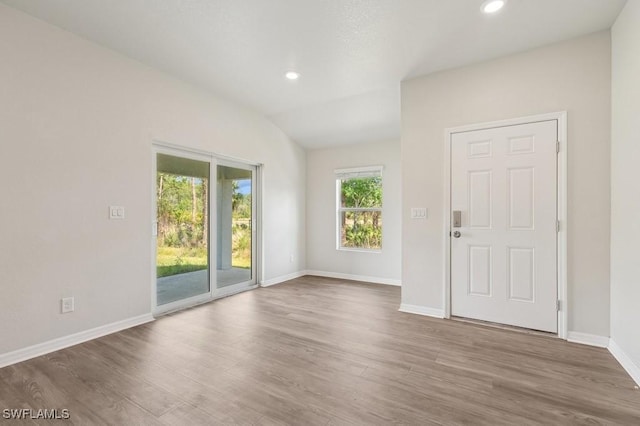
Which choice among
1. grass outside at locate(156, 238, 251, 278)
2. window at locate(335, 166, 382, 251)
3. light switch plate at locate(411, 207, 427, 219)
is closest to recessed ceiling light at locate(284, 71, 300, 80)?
light switch plate at locate(411, 207, 427, 219)

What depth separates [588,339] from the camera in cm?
264

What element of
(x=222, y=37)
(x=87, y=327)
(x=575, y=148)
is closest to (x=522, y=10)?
A: (x=575, y=148)

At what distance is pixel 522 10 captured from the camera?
7.73 feet

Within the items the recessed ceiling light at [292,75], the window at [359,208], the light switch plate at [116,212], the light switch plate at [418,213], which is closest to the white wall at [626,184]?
the light switch plate at [418,213]

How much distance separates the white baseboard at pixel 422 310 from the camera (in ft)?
10.9

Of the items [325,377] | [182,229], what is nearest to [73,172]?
[182,229]

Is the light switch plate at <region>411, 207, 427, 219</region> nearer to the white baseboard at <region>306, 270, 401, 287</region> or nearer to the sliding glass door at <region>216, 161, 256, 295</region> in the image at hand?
the white baseboard at <region>306, 270, 401, 287</region>

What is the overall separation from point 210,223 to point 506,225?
11.6 ft

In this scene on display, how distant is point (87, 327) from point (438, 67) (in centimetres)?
439

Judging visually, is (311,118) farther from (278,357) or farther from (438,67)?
(278,357)

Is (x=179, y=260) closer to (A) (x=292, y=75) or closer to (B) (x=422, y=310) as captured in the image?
(A) (x=292, y=75)

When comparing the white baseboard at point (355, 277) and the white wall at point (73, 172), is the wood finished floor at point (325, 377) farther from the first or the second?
the white baseboard at point (355, 277)

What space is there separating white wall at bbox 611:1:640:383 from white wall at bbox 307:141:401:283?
2.73m

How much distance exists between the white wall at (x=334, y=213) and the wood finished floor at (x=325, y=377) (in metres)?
1.98
